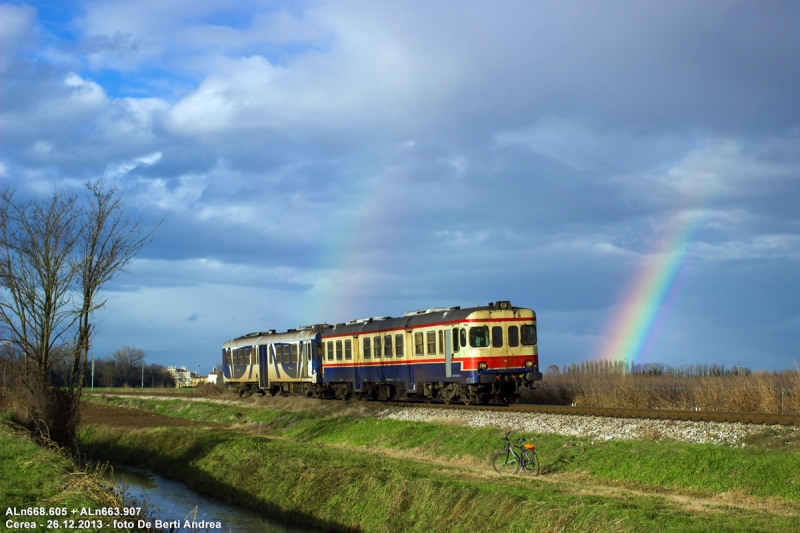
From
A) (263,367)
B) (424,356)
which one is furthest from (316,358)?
(424,356)

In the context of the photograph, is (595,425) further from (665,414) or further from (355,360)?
(355,360)

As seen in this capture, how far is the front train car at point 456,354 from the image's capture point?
91.8ft

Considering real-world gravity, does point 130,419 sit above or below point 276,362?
below

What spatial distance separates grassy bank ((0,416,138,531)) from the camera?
38.3ft

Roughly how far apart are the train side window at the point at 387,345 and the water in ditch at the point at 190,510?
33.6 feet

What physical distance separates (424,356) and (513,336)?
3.71 metres

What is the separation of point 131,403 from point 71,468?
132ft

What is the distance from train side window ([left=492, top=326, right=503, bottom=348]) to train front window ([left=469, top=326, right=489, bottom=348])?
266 millimetres

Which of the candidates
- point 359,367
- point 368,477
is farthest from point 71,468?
point 359,367

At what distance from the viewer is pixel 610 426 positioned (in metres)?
20.4

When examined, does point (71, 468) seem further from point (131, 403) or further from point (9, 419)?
point (131, 403)

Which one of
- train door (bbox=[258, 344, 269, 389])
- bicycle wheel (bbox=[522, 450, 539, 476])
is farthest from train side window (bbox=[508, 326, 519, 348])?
train door (bbox=[258, 344, 269, 389])

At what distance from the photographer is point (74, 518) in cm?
1146

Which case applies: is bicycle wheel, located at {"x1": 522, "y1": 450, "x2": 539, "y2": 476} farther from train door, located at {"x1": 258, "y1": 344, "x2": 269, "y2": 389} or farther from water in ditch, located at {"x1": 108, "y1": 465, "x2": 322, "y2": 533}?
train door, located at {"x1": 258, "y1": 344, "x2": 269, "y2": 389}
